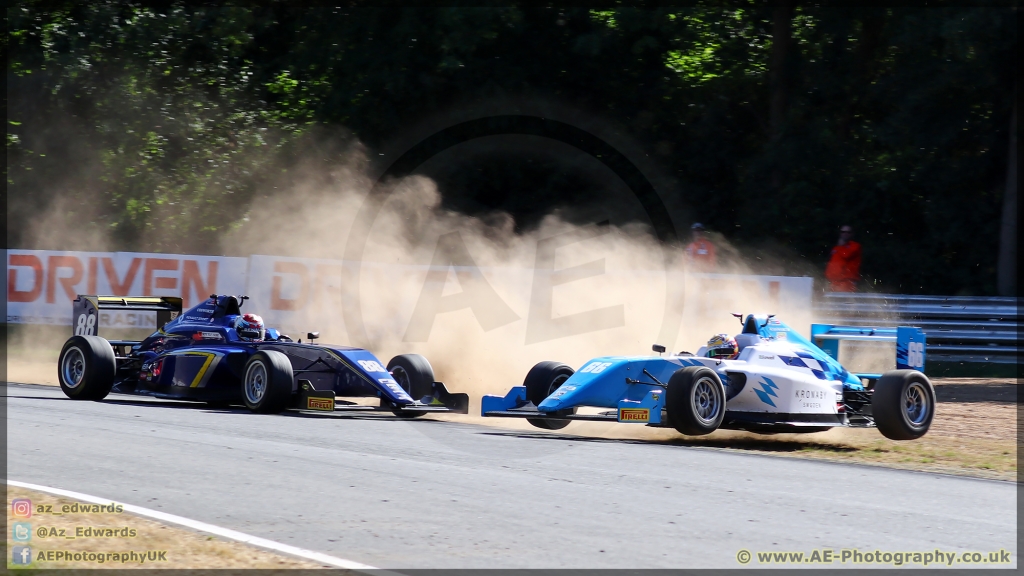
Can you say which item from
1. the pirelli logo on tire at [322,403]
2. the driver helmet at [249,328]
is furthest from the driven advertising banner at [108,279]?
the pirelli logo on tire at [322,403]

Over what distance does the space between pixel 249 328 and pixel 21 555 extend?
308 inches

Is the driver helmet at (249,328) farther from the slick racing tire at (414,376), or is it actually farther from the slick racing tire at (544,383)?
the slick racing tire at (544,383)

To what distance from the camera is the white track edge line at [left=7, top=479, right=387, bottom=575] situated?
572cm

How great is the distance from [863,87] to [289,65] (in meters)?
14.3

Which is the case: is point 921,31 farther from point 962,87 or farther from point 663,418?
point 663,418

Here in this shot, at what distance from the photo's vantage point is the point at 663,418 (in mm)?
10625

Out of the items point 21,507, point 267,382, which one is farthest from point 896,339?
point 21,507

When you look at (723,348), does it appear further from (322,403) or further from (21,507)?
(21,507)

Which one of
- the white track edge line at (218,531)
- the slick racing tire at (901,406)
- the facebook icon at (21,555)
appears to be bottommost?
the facebook icon at (21,555)

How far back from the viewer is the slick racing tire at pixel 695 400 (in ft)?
34.1

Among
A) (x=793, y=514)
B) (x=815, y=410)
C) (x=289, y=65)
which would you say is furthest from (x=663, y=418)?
(x=289, y=65)

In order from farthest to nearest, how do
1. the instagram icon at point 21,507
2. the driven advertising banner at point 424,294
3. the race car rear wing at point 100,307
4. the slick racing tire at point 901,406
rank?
the driven advertising banner at point 424,294 → the race car rear wing at point 100,307 → the slick racing tire at point 901,406 → the instagram icon at point 21,507

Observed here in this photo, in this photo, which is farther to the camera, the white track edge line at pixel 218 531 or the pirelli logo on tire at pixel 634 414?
the pirelli logo on tire at pixel 634 414

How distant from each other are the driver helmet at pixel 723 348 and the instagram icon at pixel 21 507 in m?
6.97
